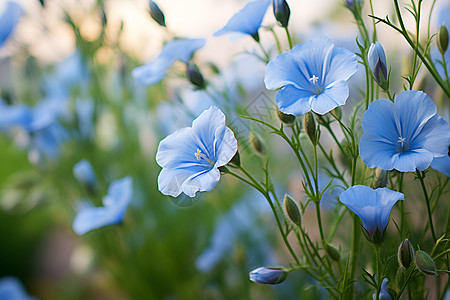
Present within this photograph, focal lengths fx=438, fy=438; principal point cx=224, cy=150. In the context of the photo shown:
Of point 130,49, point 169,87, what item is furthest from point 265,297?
point 130,49

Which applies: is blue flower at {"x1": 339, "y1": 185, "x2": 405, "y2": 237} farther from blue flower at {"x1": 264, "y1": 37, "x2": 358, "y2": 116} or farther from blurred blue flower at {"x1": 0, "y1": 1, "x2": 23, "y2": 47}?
blurred blue flower at {"x1": 0, "y1": 1, "x2": 23, "y2": 47}

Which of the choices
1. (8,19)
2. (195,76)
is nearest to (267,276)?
(195,76)

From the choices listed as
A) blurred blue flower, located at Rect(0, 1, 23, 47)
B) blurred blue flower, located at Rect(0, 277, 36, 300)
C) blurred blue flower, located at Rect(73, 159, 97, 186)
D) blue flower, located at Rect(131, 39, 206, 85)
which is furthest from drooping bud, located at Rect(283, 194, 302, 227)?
blurred blue flower, located at Rect(0, 277, 36, 300)

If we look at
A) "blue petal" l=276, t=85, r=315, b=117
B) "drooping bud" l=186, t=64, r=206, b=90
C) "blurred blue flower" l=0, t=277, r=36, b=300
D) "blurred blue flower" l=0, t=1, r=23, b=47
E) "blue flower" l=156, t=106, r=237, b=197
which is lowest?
"blurred blue flower" l=0, t=277, r=36, b=300

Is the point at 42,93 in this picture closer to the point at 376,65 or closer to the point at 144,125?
the point at 144,125

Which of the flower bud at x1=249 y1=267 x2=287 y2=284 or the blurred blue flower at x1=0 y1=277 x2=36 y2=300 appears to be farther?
the blurred blue flower at x1=0 y1=277 x2=36 y2=300
